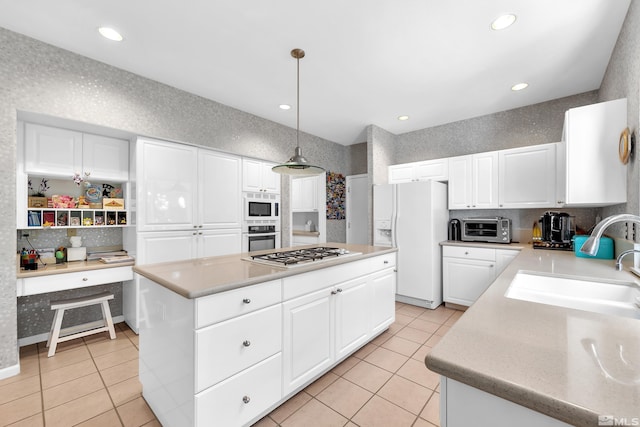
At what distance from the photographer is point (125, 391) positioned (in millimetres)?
1939

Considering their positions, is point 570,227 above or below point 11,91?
below

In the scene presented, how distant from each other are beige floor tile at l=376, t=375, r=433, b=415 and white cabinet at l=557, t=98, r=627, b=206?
6.03 feet

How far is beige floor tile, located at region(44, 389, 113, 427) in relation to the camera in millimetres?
1659

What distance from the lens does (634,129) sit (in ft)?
5.82

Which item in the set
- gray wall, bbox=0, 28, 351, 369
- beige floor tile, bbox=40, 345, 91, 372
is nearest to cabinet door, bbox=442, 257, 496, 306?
gray wall, bbox=0, 28, 351, 369

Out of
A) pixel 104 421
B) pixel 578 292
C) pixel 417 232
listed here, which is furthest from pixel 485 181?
pixel 104 421

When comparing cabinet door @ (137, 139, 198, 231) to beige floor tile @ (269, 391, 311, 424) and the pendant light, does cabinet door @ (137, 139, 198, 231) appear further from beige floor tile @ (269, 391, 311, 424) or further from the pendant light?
beige floor tile @ (269, 391, 311, 424)

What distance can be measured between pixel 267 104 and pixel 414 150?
2.49 meters

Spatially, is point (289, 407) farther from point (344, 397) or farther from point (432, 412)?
point (432, 412)

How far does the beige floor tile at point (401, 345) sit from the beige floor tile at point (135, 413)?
6.20ft

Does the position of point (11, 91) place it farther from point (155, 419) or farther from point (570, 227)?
point (570, 227)

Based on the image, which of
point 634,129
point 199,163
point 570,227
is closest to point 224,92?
point 199,163

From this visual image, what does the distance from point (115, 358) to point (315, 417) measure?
1888mm

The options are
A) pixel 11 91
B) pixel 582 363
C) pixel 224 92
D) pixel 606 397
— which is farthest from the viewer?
pixel 224 92
